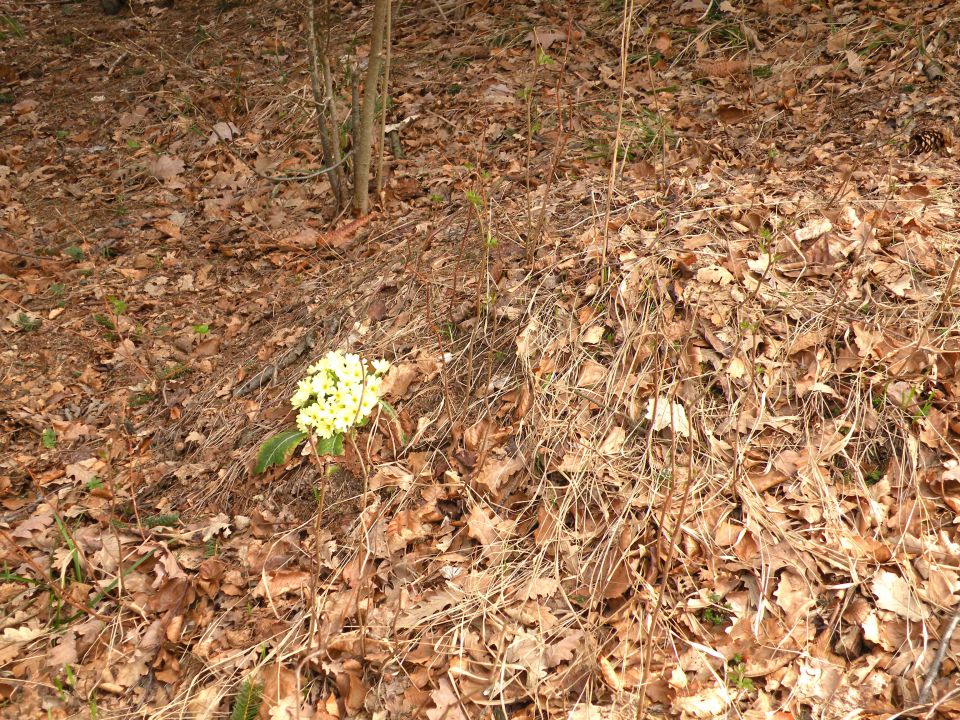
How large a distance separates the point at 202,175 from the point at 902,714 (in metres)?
5.18

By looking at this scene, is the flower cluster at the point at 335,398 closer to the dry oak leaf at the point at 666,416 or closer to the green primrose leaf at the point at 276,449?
the green primrose leaf at the point at 276,449

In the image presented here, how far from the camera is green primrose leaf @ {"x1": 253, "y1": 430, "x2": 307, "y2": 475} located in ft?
9.86

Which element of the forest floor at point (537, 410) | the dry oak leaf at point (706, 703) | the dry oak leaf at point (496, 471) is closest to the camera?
the dry oak leaf at point (706, 703)

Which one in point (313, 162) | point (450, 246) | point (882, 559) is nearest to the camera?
point (882, 559)


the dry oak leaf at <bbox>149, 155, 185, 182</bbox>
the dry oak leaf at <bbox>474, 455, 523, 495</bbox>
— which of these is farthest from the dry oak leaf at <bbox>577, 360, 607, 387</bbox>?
the dry oak leaf at <bbox>149, 155, 185, 182</bbox>

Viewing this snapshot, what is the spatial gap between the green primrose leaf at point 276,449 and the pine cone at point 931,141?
355cm

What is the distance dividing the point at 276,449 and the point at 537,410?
1091 mm

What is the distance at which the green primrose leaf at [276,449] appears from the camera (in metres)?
3.01

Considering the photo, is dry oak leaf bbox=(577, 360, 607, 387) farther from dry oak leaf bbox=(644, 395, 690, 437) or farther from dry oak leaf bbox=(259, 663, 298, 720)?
dry oak leaf bbox=(259, 663, 298, 720)

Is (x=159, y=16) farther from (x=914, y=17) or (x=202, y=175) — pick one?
(x=914, y=17)

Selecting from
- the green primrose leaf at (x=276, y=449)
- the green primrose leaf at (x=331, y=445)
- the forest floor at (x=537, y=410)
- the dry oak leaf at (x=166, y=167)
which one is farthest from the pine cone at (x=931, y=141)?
the dry oak leaf at (x=166, y=167)

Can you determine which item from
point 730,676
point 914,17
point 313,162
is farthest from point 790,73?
point 730,676

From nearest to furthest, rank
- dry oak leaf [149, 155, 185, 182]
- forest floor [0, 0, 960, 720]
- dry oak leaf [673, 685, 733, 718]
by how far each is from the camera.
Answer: dry oak leaf [673, 685, 733, 718], forest floor [0, 0, 960, 720], dry oak leaf [149, 155, 185, 182]

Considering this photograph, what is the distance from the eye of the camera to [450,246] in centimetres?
394
